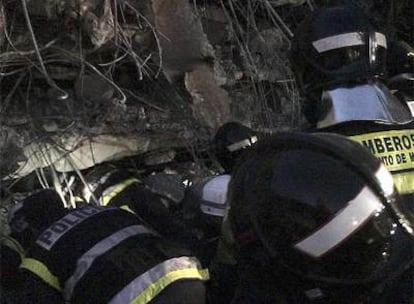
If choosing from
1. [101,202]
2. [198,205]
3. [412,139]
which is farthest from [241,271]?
[101,202]

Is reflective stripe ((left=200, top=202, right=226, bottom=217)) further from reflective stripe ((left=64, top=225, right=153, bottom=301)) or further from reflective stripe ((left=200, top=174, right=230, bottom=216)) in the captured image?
reflective stripe ((left=64, top=225, right=153, bottom=301))

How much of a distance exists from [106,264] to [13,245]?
0.54m

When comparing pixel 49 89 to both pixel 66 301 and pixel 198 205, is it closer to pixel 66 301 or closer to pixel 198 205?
pixel 198 205

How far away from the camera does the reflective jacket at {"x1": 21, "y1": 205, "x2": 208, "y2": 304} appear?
6.63 ft

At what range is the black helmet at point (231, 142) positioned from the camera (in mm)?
3297

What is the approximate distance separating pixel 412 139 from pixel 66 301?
1075 mm

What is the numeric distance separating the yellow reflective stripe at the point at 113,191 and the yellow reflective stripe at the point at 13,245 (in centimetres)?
58

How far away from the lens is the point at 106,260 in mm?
2074

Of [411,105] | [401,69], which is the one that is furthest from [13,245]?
[401,69]

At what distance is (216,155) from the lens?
3.50m

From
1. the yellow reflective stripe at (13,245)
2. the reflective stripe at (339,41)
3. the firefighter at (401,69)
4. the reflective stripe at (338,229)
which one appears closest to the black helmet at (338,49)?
the reflective stripe at (339,41)

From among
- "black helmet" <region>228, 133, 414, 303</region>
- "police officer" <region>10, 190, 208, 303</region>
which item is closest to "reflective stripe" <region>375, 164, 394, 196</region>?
"black helmet" <region>228, 133, 414, 303</region>

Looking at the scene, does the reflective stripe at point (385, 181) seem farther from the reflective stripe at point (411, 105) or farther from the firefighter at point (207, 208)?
the reflective stripe at point (411, 105)

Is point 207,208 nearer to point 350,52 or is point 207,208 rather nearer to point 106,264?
point 350,52
